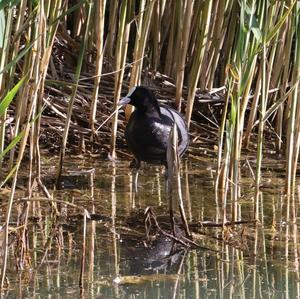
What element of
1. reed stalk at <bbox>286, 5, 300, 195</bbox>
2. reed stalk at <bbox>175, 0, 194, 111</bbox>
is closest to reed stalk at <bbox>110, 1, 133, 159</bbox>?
reed stalk at <bbox>175, 0, 194, 111</bbox>

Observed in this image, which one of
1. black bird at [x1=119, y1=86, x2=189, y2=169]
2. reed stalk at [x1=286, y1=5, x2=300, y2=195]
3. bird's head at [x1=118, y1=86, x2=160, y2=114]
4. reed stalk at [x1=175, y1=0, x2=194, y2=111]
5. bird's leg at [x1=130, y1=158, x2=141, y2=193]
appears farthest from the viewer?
reed stalk at [x1=175, y1=0, x2=194, y2=111]

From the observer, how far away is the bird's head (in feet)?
18.1

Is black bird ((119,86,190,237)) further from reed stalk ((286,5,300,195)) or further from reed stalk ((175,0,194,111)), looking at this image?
reed stalk ((286,5,300,195))

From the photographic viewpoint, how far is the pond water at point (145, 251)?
3.50 metres

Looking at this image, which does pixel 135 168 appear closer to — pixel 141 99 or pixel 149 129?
pixel 149 129

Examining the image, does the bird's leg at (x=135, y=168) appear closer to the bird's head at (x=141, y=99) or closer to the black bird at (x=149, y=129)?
the black bird at (x=149, y=129)

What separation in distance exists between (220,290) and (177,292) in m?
0.17

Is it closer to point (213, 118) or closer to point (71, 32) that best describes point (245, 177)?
point (213, 118)

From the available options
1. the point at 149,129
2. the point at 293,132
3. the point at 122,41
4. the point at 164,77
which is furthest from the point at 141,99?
the point at 293,132

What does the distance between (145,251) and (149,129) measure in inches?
61.8

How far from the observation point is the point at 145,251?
3998 mm

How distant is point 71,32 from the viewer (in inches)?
263

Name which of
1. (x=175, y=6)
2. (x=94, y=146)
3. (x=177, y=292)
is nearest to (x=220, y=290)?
(x=177, y=292)

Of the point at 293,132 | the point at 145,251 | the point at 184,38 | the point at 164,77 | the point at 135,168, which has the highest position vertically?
the point at 184,38
